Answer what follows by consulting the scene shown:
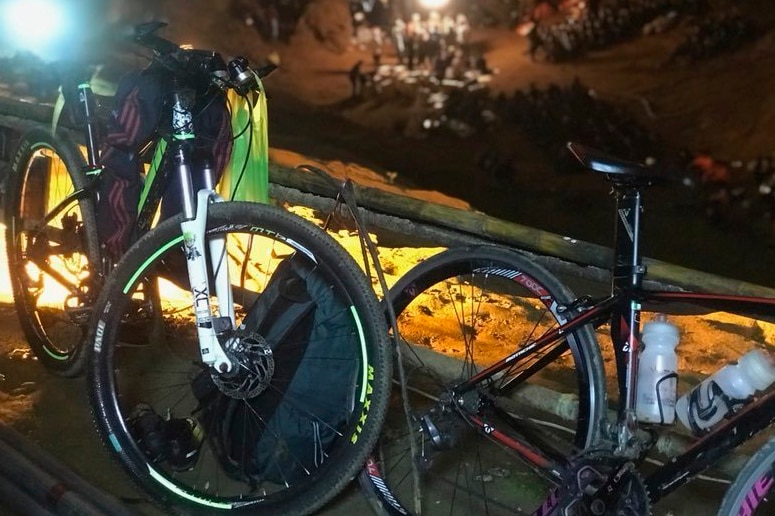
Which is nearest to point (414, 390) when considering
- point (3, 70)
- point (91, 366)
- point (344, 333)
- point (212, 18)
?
point (344, 333)

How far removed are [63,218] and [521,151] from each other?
13183mm

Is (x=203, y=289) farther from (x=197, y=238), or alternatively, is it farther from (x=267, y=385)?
(x=267, y=385)

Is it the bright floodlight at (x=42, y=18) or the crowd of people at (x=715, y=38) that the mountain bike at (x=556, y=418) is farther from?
the crowd of people at (x=715, y=38)

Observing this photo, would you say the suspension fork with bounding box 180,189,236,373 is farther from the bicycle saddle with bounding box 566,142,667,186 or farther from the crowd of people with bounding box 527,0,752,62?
the crowd of people with bounding box 527,0,752,62

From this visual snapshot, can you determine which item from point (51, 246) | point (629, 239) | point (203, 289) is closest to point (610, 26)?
point (51, 246)

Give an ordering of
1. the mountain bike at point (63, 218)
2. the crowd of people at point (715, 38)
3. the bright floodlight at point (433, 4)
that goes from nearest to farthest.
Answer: the mountain bike at point (63, 218) < the crowd of people at point (715, 38) < the bright floodlight at point (433, 4)

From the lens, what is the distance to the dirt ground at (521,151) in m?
3.72

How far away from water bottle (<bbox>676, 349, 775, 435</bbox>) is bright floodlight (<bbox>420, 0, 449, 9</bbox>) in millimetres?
23048

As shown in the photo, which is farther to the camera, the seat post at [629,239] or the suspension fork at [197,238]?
the suspension fork at [197,238]

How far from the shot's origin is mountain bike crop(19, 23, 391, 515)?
8.93 feet

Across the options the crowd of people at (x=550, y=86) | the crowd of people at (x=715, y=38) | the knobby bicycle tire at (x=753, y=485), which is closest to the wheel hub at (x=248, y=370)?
the knobby bicycle tire at (x=753, y=485)

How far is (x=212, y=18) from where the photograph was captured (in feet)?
74.3

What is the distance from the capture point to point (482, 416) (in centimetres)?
288

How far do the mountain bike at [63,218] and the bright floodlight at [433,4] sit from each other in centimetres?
2157
